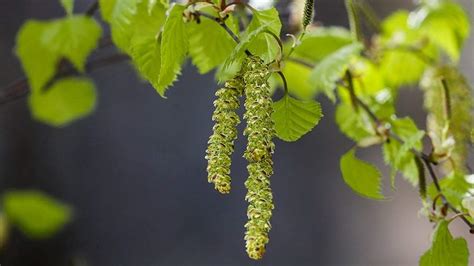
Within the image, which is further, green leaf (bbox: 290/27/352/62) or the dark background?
the dark background

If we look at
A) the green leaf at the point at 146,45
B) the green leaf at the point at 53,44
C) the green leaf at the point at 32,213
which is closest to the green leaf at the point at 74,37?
the green leaf at the point at 53,44

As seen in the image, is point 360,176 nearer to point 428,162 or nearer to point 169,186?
point 428,162

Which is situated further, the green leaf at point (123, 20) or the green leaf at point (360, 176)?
the green leaf at point (360, 176)

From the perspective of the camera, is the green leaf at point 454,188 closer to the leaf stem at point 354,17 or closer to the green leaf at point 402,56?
the leaf stem at point 354,17

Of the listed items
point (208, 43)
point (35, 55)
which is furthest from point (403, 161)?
point (35, 55)

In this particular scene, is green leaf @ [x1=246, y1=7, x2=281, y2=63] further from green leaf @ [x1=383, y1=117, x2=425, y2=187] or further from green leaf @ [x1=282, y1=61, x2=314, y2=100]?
green leaf @ [x1=282, y1=61, x2=314, y2=100]

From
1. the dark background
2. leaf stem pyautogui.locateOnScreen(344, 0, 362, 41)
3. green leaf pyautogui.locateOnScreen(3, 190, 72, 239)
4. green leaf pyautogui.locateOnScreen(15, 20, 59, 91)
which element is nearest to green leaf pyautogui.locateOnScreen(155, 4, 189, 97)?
leaf stem pyautogui.locateOnScreen(344, 0, 362, 41)
